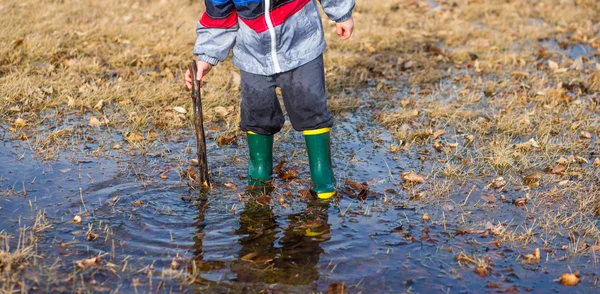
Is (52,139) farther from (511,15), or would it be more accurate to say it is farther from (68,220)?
(511,15)

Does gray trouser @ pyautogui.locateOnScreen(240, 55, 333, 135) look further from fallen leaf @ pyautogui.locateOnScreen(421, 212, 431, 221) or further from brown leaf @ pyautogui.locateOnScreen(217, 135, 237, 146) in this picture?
brown leaf @ pyautogui.locateOnScreen(217, 135, 237, 146)

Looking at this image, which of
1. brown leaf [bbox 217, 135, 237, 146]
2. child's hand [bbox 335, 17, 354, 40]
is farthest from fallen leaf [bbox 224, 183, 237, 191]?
child's hand [bbox 335, 17, 354, 40]

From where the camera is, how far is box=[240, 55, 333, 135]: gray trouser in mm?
3943

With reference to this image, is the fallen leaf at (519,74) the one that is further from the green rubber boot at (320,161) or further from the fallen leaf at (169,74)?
the green rubber boot at (320,161)

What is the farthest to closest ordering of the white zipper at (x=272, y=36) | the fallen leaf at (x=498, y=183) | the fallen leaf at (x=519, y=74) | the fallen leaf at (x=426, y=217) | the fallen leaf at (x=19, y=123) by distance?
the fallen leaf at (x=519, y=74) < the fallen leaf at (x=19, y=123) < the fallen leaf at (x=498, y=183) < the fallen leaf at (x=426, y=217) < the white zipper at (x=272, y=36)

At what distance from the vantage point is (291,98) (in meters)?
4.01

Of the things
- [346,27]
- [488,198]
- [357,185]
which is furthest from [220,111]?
[488,198]

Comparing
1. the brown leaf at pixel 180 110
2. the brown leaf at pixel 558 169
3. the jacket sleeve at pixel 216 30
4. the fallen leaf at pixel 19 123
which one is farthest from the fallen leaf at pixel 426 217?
the fallen leaf at pixel 19 123

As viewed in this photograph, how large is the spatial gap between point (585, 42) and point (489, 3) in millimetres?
2210

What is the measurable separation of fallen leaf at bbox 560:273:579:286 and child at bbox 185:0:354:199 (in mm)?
1498

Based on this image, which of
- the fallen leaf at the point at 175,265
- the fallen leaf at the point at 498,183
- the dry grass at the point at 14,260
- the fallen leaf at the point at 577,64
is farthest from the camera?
the fallen leaf at the point at 577,64

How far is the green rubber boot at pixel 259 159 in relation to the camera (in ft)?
14.1

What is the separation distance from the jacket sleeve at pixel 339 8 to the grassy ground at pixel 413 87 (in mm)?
1280

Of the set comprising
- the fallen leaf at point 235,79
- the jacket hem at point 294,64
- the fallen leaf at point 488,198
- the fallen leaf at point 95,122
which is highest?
the jacket hem at point 294,64
